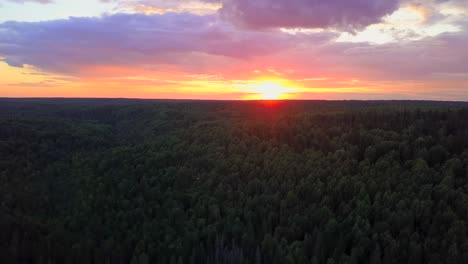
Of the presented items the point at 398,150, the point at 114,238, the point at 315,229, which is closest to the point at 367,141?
→ the point at 398,150

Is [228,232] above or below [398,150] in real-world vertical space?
below

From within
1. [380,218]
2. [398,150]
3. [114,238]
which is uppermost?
[398,150]

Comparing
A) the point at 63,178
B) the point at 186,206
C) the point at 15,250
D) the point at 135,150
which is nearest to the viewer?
the point at 15,250

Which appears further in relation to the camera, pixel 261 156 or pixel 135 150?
pixel 135 150

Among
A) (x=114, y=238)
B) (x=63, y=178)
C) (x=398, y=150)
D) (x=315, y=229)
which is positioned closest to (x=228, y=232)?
(x=315, y=229)

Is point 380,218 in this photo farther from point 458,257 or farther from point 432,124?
point 432,124

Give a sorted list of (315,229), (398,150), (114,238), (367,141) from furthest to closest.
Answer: (367,141)
(398,150)
(114,238)
(315,229)

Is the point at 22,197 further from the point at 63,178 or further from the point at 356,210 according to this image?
the point at 356,210
